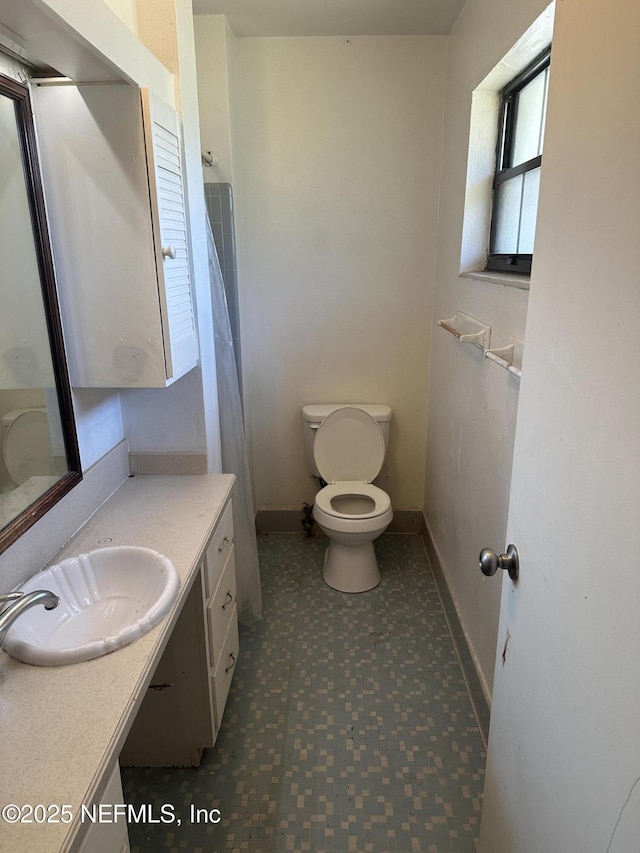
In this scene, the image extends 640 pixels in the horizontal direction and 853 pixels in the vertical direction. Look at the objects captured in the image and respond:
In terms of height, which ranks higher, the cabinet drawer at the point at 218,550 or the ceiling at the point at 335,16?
the ceiling at the point at 335,16

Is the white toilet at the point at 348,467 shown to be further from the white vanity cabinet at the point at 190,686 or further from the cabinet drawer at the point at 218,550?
the white vanity cabinet at the point at 190,686

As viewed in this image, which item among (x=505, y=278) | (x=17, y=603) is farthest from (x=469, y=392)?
(x=17, y=603)

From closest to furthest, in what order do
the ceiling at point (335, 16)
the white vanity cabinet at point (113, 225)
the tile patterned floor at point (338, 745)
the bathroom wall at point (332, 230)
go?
the white vanity cabinet at point (113, 225), the tile patterned floor at point (338, 745), the ceiling at point (335, 16), the bathroom wall at point (332, 230)

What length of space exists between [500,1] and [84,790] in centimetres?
222

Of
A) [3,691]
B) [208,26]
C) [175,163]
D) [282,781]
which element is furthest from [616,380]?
[208,26]

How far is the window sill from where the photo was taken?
1.53 meters

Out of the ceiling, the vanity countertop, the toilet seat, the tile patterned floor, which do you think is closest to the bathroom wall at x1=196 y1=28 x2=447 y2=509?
the ceiling

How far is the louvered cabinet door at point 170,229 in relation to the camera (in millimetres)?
1355

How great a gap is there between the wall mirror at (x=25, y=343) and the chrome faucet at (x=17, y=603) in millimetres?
184

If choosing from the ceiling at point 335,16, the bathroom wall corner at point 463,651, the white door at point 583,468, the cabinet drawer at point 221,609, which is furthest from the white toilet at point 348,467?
the ceiling at point 335,16

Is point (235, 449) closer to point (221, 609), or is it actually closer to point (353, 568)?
point (221, 609)

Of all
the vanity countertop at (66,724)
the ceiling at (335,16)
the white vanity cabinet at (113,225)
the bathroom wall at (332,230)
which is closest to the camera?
the vanity countertop at (66,724)

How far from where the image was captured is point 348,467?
2.80 metres

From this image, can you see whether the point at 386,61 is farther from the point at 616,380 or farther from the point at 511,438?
the point at 616,380
